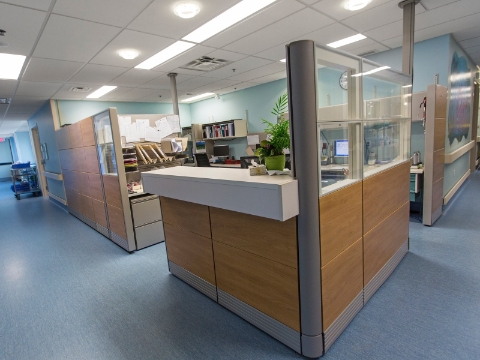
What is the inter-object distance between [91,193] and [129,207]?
146 centimetres

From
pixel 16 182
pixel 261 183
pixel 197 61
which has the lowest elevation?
pixel 16 182

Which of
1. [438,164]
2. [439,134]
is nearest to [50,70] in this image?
[439,134]

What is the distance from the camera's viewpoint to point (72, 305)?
2502 mm

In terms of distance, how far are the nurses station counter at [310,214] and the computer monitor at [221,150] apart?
15.2 feet

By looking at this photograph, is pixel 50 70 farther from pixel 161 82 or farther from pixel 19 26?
pixel 161 82

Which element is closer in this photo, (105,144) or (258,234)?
(258,234)

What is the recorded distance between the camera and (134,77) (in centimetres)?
471

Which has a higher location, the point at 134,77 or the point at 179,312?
the point at 134,77

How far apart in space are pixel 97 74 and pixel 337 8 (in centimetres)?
366

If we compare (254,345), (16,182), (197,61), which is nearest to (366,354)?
(254,345)

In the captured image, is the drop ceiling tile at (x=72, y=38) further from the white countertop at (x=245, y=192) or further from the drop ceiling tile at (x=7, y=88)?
the white countertop at (x=245, y=192)

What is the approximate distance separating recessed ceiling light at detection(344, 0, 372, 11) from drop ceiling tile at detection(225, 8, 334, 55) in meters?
0.27

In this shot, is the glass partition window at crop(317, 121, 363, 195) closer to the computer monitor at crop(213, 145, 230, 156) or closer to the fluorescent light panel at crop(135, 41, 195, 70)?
the fluorescent light panel at crop(135, 41, 195, 70)

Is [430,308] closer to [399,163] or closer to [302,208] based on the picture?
[399,163]
